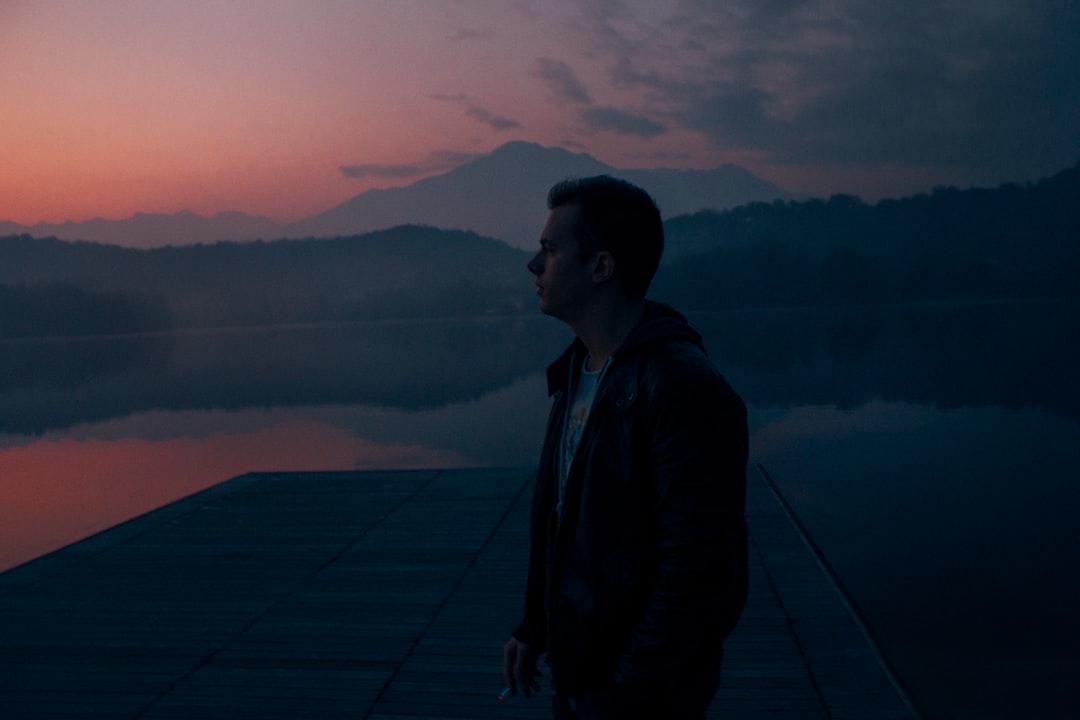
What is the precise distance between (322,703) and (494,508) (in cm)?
361

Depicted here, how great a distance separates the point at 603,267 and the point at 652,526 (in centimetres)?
52

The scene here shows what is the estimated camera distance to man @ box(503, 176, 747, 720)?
152 centimetres

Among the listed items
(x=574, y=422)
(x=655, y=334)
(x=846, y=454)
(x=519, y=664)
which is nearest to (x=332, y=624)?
(x=519, y=664)

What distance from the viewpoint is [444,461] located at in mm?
15734

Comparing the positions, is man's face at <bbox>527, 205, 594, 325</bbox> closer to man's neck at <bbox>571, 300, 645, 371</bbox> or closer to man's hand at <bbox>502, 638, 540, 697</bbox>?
man's neck at <bbox>571, 300, 645, 371</bbox>

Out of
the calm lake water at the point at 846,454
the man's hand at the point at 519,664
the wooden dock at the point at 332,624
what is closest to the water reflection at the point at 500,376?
the calm lake water at the point at 846,454

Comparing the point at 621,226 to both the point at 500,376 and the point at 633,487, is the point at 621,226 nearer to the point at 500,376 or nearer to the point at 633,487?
the point at 633,487

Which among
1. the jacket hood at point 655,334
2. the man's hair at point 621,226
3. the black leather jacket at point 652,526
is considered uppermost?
the man's hair at point 621,226

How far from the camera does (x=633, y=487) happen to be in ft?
5.21

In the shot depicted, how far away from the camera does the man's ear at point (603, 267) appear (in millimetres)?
1696

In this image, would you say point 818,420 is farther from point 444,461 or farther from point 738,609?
point 738,609

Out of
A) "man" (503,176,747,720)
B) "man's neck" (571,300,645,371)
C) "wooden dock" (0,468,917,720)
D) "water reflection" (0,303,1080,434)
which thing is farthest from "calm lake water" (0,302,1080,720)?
"man's neck" (571,300,645,371)

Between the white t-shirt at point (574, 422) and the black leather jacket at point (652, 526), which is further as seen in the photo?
the white t-shirt at point (574, 422)

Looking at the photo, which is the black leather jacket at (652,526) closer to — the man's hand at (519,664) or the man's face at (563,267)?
the man's face at (563,267)
